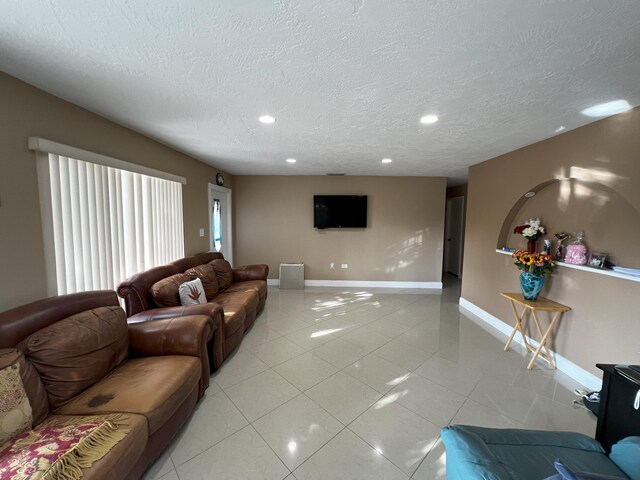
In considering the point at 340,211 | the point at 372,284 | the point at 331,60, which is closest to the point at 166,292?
the point at 331,60

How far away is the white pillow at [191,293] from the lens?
2.60m

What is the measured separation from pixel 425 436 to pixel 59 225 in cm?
309

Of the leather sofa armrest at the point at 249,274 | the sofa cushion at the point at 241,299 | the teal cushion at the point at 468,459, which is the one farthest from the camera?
the leather sofa armrest at the point at 249,274

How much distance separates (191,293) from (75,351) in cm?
115

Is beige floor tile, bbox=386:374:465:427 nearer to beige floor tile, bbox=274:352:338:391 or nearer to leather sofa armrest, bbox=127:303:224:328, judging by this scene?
beige floor tile, bbox=274:352:338:391

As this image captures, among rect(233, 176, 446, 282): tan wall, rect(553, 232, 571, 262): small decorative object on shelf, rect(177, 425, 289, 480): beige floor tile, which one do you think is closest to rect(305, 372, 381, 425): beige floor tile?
rect(177, 425, 289, 480): beige floor tile

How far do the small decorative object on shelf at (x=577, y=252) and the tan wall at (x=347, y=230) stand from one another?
2978mm

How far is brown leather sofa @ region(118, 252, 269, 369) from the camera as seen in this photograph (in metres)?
2.30

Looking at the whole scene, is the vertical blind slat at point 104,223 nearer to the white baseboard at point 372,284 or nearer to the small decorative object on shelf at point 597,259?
the white baseboard at point 372,284

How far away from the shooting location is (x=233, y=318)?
262 cm

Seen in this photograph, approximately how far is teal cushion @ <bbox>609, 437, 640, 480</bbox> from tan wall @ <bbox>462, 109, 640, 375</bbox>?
138 centimetres

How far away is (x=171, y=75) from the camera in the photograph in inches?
61.7

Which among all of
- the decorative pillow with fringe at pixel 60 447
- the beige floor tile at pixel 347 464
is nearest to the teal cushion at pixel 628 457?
the beige floor tile at pixel 347 464

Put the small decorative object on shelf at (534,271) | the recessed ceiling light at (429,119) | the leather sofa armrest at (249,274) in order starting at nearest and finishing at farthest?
the recessed ceiling light at (429,119) < the small decorative object on shelf at (534,271) < the leather sofa armrest at (249,274)
